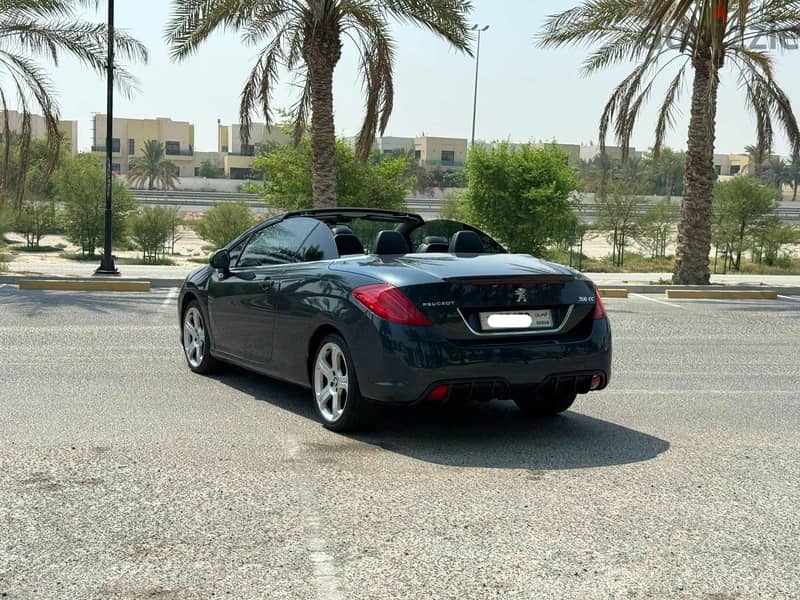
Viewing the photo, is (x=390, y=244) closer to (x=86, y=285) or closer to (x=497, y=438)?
(x=497, y=438)

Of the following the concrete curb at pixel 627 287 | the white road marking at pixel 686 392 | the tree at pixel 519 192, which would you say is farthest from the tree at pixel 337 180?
the white road marking at pixel 686 392

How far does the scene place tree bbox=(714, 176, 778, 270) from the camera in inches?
1487

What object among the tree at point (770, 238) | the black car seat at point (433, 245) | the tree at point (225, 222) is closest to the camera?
the black car seat at point (433, 245)

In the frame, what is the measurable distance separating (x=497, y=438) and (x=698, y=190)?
17.2m

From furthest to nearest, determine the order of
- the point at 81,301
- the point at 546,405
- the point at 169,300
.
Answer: the point at 169,300, the point at 81,301, the point at 546,405

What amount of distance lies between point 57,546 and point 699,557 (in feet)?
9.27

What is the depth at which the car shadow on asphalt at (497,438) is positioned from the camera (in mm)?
6539

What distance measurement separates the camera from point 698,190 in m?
23.0

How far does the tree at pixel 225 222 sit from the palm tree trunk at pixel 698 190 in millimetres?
22050

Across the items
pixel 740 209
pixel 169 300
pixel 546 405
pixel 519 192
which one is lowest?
pixel 169 300

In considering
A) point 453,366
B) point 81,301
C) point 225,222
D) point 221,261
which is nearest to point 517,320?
point 453,366

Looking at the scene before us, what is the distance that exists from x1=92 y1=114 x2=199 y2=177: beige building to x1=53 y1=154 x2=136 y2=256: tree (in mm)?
94406

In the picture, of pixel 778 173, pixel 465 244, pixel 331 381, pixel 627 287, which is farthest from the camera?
pixel 778 173

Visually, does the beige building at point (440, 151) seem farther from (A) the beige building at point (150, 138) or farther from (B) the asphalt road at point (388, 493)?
(B) the asphalt road at point (388, 493)
